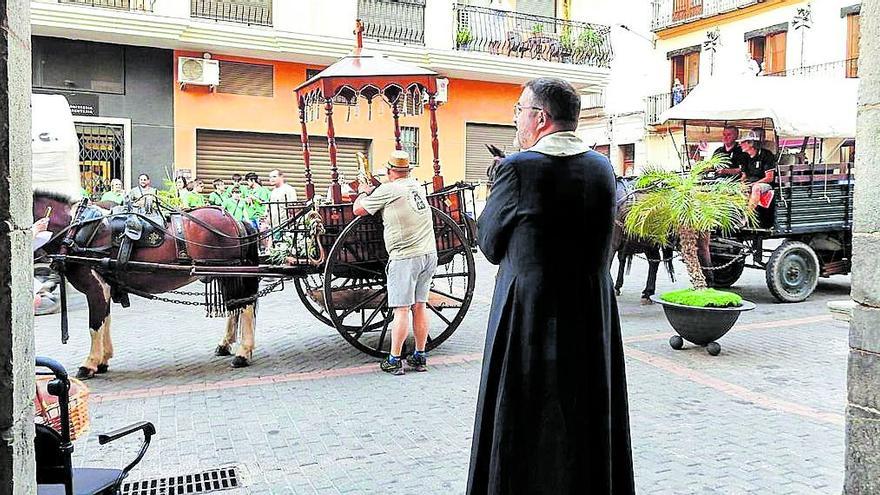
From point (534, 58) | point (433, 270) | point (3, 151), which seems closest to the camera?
point (3, 151)

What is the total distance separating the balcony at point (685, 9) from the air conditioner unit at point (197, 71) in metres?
19.0

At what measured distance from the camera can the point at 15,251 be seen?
215 cm

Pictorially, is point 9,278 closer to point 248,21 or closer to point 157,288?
point 157,288

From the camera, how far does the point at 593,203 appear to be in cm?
333

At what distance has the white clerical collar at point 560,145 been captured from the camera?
3314mm

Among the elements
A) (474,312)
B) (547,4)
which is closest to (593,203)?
(474,312)

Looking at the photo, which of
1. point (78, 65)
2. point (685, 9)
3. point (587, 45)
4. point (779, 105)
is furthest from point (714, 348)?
point (685, 9)

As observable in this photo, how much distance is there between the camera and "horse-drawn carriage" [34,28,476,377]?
7.52 m

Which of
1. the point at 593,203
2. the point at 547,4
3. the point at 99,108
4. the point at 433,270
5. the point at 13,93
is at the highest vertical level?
the point at 547,4

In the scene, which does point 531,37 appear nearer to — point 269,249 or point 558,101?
point 269,249

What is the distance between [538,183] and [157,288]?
18.4ft

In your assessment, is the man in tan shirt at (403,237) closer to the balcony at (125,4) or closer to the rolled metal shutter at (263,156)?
the rolled metal shutter at (263,156)

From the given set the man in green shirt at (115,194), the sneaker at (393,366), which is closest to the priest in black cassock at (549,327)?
the sneaker at (393,366)

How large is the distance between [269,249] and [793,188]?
7752mm
